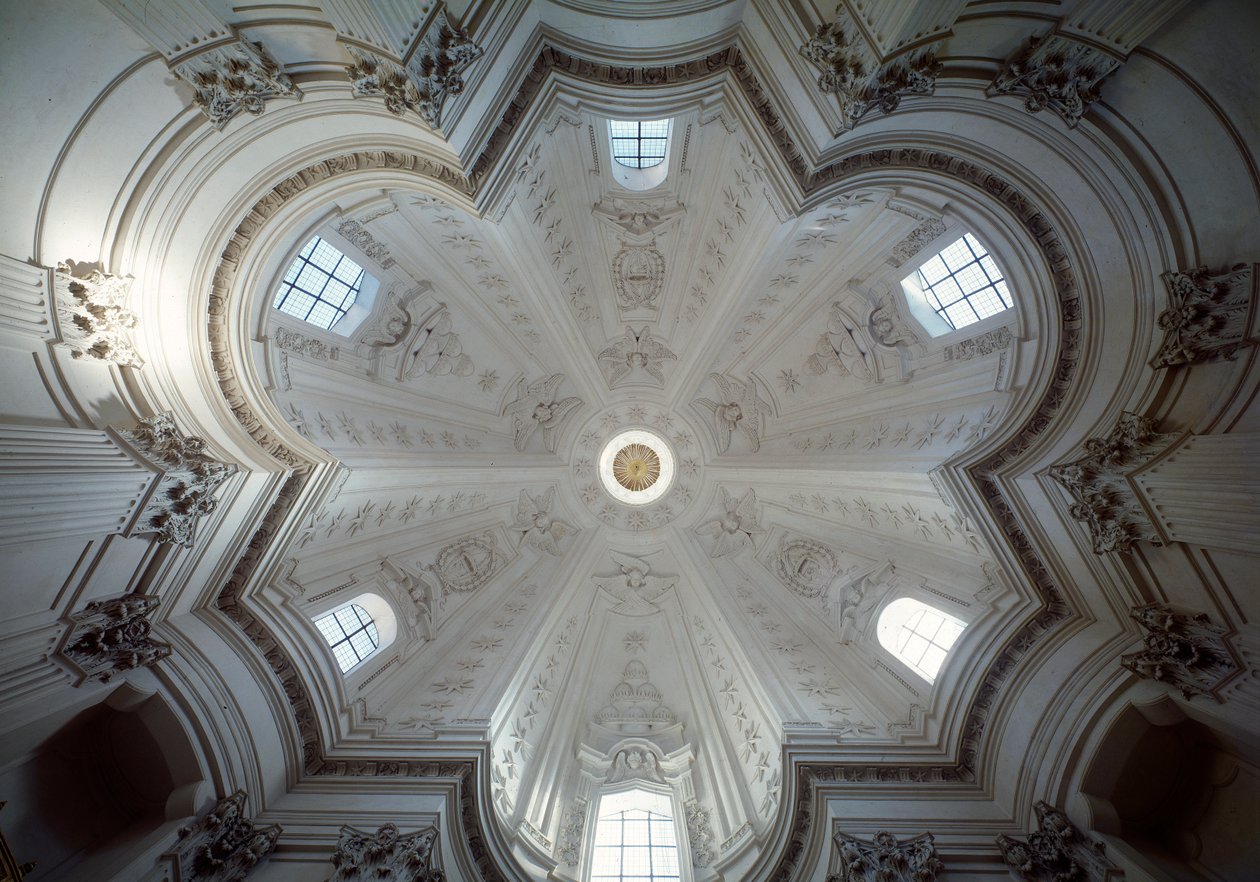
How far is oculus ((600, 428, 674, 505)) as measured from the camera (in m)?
17.8

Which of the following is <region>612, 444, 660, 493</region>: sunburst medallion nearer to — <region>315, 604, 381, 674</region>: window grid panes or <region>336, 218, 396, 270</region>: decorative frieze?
<region>315, 604, 381, 674</region>: window grid panes

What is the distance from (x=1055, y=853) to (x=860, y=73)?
36.6 feet

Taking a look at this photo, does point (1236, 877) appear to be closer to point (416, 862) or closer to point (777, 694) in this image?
point (777, 694)

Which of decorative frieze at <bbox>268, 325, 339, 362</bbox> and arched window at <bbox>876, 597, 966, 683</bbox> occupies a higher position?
decorative frieze at <bbox>268, 325, 339, 362</bbox>

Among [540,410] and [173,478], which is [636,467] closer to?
[540,410]

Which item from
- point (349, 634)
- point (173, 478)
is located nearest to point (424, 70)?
point (173, 478)

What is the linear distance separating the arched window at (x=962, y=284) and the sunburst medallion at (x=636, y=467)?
919 cm

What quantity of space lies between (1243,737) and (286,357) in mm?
15036

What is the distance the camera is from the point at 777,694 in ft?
40.7

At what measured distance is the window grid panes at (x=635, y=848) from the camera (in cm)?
1209

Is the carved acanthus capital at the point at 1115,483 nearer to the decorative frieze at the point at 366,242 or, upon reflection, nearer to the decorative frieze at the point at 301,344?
the decorative frieze at the point at 366,242

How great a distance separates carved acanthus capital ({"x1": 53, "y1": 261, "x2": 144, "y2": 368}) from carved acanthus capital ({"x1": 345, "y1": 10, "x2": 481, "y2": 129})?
11.8 feet

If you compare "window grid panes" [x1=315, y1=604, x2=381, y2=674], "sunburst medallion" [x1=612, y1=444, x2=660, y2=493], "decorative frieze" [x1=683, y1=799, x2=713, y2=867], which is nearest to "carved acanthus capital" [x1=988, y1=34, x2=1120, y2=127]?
"sunburst medallion" [x1=612, y1=444, x2=660, y2=493]

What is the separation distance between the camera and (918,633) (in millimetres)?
11891
